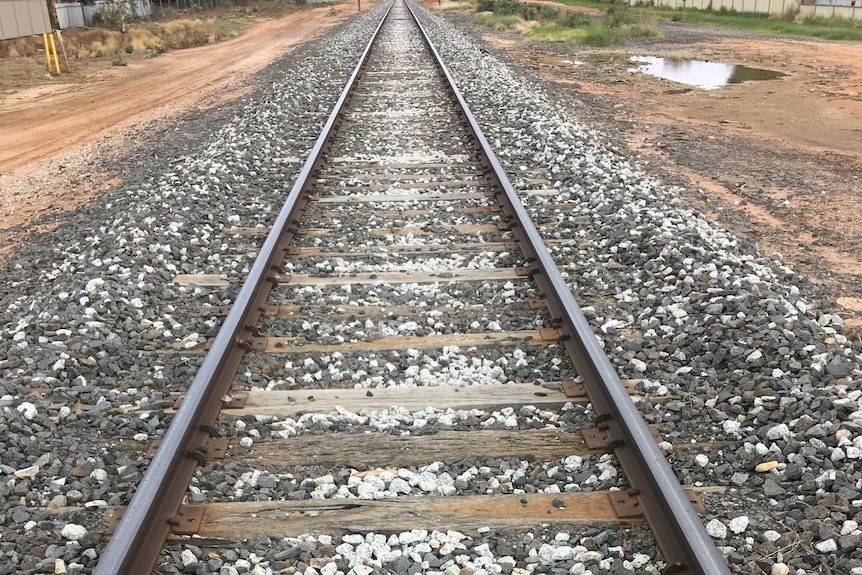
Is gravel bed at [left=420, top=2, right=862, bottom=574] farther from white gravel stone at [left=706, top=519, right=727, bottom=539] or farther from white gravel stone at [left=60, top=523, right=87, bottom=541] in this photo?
white gravel stone at [left=60, top=523, right=87, bottom=541]

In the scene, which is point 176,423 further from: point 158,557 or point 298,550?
point 298,550

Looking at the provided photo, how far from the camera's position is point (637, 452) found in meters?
2.98

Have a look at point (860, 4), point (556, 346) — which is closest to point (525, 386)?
point (556, 346)

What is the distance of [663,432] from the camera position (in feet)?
11.2

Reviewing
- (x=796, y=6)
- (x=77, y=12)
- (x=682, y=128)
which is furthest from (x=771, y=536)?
(x=796, y=6)

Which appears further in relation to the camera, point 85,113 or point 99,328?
point 85,113

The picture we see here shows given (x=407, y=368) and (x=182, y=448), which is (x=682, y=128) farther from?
(x=182, y=448)

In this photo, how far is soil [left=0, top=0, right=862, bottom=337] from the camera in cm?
720

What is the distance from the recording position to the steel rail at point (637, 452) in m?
2.49

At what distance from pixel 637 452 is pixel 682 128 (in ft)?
32.8

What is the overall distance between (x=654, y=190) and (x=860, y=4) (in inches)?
1370

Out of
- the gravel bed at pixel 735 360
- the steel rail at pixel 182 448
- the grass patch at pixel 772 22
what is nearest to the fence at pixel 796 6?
the grass patch at pixel 772 22

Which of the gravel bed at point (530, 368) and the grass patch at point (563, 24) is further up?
the grass patch at point (563, 24)

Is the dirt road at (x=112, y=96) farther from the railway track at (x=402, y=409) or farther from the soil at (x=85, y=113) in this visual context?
the railway track at (x=402, y=409)
